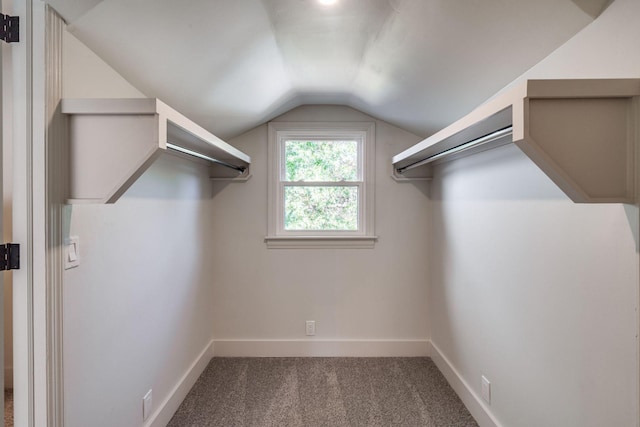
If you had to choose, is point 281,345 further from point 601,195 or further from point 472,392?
point 601,195

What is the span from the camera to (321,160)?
298cm

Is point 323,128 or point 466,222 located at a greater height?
point 323,128

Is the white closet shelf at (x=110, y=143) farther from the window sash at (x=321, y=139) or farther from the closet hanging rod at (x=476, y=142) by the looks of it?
the window sash at (x=321, y=139)

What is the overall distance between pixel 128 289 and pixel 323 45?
1633 millimetres

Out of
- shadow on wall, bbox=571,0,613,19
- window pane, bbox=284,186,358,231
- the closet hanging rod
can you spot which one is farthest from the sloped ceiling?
window pane, bbox=284,186,358,231

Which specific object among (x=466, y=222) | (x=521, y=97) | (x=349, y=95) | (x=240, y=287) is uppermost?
(x=349, y=95)

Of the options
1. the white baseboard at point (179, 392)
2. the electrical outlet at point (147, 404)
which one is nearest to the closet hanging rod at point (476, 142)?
the electrical outlet at point (147, 404)

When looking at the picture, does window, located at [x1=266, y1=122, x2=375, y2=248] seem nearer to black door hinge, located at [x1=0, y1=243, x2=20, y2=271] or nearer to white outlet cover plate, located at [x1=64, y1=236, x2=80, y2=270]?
white outlet cover plate, located at [x1=64, y1=236, x2=80, y2=270]

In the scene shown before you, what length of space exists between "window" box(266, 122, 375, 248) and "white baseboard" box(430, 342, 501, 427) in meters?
1.10

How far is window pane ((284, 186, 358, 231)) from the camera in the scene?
2971 millimetres

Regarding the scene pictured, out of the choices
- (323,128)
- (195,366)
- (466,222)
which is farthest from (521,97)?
(195,366)

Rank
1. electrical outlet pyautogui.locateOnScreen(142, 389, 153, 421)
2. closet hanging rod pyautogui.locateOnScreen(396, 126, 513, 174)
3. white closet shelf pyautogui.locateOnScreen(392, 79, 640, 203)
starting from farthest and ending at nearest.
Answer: electrical outlet pyautogui.locateOnScreen(142, 389, 153, 421) → closet hanging rod pyautogui.locateOnScreen(396, 126, 513, 174) → white closet shelf pyautogui.locateOnScreen(392, 79, 640, 203)

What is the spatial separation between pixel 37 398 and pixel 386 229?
2.44 meters

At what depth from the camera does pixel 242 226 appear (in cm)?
292
